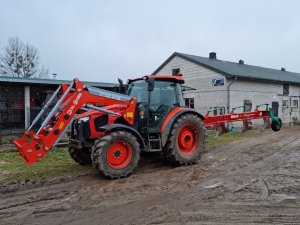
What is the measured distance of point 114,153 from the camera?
22.8 feet

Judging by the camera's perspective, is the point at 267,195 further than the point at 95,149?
No

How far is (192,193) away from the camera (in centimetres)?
600

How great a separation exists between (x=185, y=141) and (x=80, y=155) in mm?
2801

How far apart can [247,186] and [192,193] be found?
1240 millimetres

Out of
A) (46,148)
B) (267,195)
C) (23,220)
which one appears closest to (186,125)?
(267,195)

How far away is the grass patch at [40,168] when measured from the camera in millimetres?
7388

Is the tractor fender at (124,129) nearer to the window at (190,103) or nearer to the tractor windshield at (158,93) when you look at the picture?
the tractor windshield at (158,93)

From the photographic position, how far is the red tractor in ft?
22.2

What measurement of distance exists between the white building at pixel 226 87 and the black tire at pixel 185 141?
10.7 meters

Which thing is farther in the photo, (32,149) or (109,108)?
(109,108)

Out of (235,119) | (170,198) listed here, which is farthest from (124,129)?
(235,119)

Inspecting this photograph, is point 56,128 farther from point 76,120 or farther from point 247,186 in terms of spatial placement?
point 247,186

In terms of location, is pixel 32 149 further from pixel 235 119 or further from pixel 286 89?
pixel 286 89

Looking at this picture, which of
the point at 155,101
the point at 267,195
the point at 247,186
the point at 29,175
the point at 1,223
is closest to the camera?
the point at 1,223
